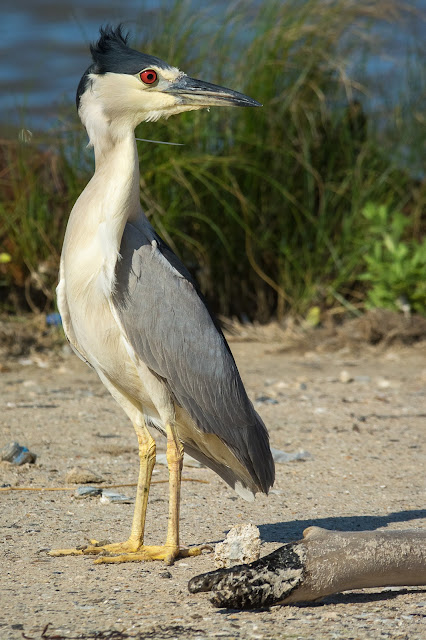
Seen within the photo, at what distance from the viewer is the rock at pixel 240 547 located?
10.3ft

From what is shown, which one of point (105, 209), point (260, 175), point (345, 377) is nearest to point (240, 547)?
point (105, 209)

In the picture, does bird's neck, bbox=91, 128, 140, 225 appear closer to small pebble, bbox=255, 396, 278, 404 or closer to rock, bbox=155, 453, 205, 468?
rock, bbox=155, 453, 205, 468

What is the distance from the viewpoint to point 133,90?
12.4 ft

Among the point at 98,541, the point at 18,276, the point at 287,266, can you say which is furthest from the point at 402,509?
the point at 18,276

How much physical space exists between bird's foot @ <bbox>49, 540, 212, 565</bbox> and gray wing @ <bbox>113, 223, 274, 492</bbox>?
469 mm

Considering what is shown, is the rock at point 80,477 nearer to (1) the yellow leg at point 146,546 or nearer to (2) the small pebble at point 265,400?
(1) the yellow leg at point 146,546

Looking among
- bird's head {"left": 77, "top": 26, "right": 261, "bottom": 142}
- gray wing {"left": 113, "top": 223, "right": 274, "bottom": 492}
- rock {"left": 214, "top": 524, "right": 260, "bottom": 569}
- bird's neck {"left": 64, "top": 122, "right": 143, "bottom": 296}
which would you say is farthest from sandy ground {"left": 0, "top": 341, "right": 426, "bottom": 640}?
bird's head {"left": 77, "top": 26, "right": 261, "bottom": 142}

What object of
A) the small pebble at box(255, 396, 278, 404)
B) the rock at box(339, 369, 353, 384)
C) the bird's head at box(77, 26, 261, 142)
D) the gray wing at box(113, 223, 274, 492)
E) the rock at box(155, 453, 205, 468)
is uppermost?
the bird's head at box(77, 26, 261, 142)

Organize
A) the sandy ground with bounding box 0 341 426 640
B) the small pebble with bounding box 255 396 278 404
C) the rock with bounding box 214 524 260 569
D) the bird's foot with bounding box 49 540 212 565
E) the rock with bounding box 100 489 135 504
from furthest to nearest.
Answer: the small pebble with bounding box 255 396 278 404, the rock with bounding box 100 489 135 504, the bird's foot with bounding box 49 540 212 565, the rock with bounding box 214 524 260 569, the sandy ground with bounding box 0 341 426 640

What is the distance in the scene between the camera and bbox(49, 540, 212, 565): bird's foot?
11.6 feet

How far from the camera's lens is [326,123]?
27.5 ft

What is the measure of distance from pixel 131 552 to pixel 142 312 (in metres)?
0.99

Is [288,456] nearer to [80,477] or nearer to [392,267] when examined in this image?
[80,477]

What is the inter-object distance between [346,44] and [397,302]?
2545 millimetres
